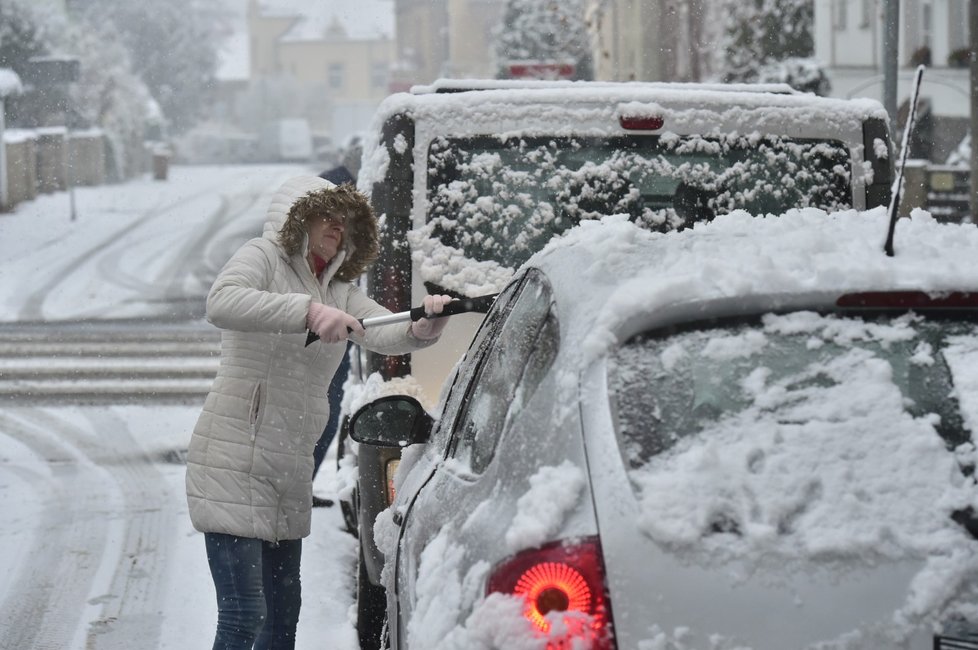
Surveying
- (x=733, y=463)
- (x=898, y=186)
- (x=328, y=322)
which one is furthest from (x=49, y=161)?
(x=733, y=463)

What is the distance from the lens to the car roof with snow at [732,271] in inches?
106

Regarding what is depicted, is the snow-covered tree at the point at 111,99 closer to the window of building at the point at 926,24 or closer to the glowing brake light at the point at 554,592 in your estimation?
the window of building at the point at 926,24

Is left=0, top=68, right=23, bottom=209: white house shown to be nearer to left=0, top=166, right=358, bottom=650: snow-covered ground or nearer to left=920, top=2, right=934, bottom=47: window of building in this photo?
left=0, top=166, right=358, bottom=650: snow-covered ground

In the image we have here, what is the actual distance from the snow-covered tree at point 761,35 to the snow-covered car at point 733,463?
110ft

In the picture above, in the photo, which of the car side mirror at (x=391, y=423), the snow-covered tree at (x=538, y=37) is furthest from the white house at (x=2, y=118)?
the car side mirror at (x=391, y=423)

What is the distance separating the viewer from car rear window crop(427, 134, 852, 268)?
5.34 metres

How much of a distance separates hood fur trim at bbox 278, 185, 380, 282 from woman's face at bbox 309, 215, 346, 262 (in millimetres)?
20

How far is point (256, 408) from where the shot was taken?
Result: 4.44m

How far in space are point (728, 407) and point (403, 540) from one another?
48.4 inches

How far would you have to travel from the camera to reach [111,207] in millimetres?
39562

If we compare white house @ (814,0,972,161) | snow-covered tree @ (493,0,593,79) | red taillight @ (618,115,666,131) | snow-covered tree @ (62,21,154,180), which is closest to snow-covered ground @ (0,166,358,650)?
red taillight @ (618,115,666,131)

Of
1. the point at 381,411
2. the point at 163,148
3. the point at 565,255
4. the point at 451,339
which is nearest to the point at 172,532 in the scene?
the point at 451,339

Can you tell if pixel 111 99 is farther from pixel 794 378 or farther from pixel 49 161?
pixel 794 378

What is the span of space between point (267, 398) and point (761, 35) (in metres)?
33.6
